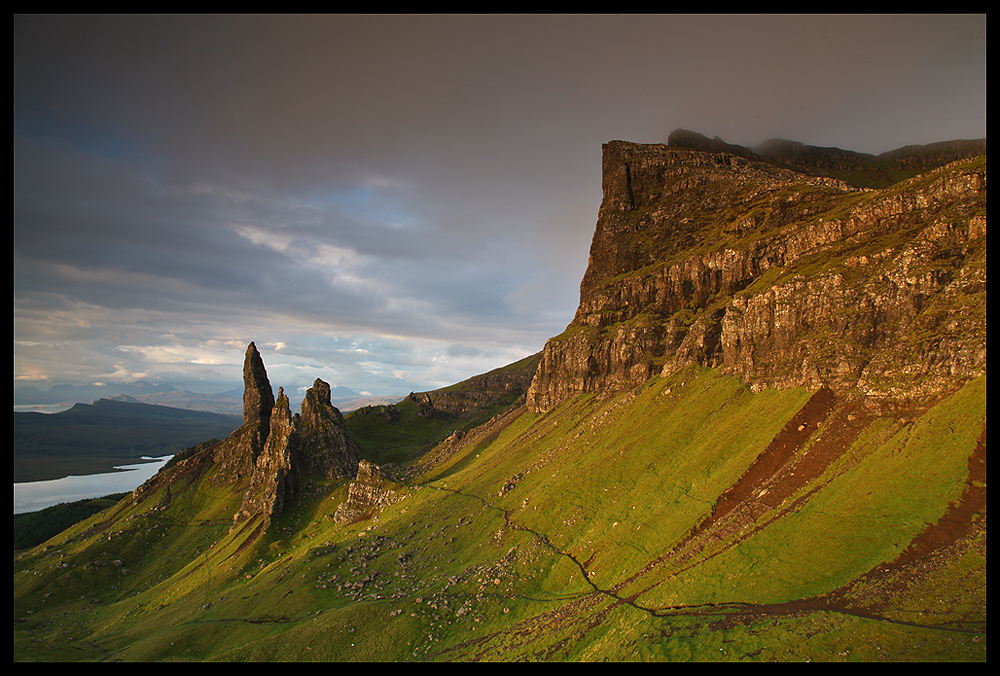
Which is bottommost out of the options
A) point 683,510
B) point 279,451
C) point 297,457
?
point 683,510

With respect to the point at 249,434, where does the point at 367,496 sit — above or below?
below

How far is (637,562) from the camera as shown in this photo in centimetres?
5353

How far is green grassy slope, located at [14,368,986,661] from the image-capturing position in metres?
35.2

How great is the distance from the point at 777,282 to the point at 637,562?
2608 inches

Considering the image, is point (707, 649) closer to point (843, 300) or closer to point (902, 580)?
point (902, 580)

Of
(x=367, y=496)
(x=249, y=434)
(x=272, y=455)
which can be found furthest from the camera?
(x=249, y=434)

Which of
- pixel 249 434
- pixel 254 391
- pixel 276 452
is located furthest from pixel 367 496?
pixel 254 391

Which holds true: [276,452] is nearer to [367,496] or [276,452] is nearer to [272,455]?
[272,455]

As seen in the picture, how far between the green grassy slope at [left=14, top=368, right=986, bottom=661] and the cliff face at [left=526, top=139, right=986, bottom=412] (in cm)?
708

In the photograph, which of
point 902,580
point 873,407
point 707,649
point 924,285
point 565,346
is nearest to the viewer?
point 707,649

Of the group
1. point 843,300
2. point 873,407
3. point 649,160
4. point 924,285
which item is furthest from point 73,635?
point 649,160

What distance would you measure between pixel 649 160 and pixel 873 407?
14712 cm
